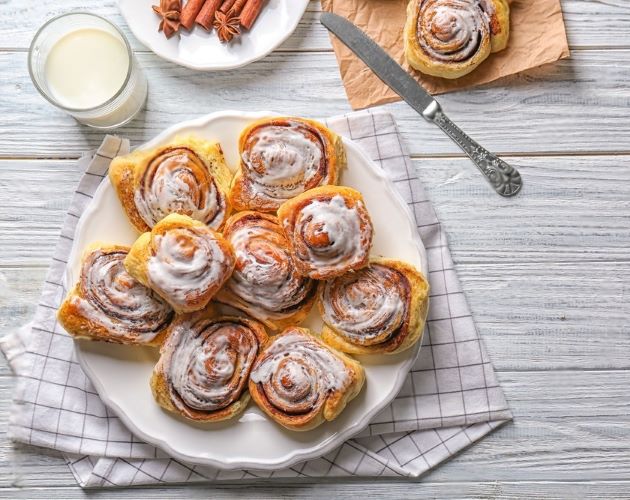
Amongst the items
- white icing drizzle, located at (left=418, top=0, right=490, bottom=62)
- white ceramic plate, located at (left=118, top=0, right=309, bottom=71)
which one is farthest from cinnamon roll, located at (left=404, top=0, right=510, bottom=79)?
white ceramic plate, located at (left=118, top=0, right=309, bottom=71)

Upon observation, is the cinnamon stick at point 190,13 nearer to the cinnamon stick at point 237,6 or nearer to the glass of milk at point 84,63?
the cinnamon stick at point 237,6

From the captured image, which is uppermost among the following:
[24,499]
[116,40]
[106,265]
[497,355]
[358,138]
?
[116,40]

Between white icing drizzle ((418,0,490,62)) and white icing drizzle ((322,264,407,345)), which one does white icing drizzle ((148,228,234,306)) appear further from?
white icing drizzle ((418,0,490,62))

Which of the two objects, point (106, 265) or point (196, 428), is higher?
point (106, 265)

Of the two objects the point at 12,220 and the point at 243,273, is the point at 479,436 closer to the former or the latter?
the point at 243,273

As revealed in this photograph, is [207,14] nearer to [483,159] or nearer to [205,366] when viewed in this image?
[483,159]

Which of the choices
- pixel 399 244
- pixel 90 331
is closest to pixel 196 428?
pixel 90 331

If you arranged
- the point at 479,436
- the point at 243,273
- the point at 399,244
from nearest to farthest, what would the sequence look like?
the point at 243,273 < the point at 399,244 < the point at 479,436
